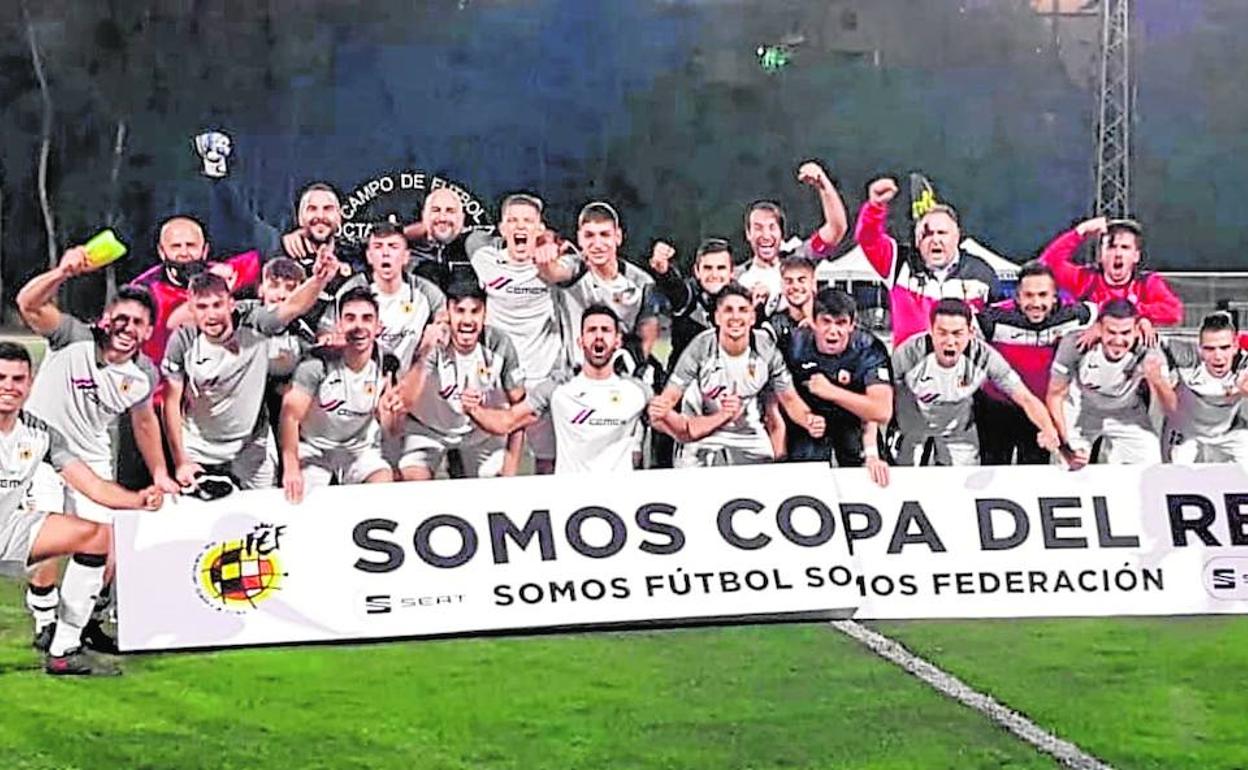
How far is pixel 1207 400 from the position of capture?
3.48 metres

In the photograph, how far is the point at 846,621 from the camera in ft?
11.3

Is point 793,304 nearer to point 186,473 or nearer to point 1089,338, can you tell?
point 1089,338

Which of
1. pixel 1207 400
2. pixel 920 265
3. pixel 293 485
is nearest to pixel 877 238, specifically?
pixel 920 265

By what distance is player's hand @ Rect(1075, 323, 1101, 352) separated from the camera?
347 cm

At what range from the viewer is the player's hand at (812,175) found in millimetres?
3338

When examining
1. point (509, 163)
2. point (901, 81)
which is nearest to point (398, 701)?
point (509, 163)

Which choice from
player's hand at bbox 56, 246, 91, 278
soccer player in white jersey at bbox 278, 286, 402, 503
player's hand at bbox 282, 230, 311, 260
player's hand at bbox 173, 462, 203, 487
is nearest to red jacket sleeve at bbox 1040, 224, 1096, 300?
soccer player in white jersey at bbox 278, 286, 402, 503

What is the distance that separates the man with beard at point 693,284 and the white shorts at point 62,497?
1.19m

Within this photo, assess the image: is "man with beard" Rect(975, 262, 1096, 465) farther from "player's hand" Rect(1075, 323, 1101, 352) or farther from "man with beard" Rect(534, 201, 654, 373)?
"man with beard" Rect(534, 201, 654, 373)

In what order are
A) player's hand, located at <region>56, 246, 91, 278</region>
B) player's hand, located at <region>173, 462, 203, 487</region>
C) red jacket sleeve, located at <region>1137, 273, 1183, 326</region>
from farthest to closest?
red jacket sleeve, located at <region>1137, 273, 1183, 326</region>
player's hand, located at <region>173, 462, 203, 487</region>
player's hand, located at <region>56, 246, 91, 278</region>

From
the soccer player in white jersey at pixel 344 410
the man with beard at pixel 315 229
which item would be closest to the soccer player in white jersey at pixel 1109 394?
the soccer player in white jersey at pixel 344 410

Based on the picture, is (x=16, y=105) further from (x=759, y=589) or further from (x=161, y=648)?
(x=759, y=589)

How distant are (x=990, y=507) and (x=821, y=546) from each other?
1.24ft

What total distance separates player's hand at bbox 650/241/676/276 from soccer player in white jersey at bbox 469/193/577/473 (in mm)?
167
